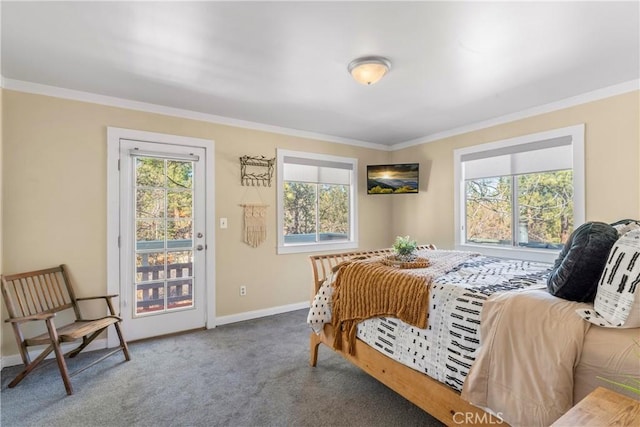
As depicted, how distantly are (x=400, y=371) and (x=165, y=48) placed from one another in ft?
8.68

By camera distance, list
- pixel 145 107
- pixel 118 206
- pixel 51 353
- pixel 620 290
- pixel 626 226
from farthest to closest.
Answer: pixel 145 107, pixel 118 206, pixel 51 353, pixel 626 226, pixel 620 290

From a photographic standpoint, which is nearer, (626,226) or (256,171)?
(626,226)

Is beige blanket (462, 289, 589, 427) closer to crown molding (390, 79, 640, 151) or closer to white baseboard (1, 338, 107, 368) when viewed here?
crown molding (390, 79, 640, 151)

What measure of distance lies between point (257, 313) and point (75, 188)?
235 cm

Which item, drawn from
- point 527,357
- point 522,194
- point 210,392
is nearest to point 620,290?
point 527,357

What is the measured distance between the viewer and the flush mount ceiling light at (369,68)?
2.26 m

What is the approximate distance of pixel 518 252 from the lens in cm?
348

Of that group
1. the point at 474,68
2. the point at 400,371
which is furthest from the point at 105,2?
the point at 400,371

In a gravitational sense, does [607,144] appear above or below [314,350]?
above

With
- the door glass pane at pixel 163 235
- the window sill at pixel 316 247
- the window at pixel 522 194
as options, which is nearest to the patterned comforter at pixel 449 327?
the window at pixel 522 194

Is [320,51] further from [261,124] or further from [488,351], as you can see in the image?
[488,351]

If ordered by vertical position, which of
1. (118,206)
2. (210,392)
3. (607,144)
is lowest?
(210,392)

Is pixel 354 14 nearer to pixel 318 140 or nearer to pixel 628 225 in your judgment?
pixel 628 225

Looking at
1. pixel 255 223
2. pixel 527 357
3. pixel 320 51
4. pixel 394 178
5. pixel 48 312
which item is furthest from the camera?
pixel 394 178
